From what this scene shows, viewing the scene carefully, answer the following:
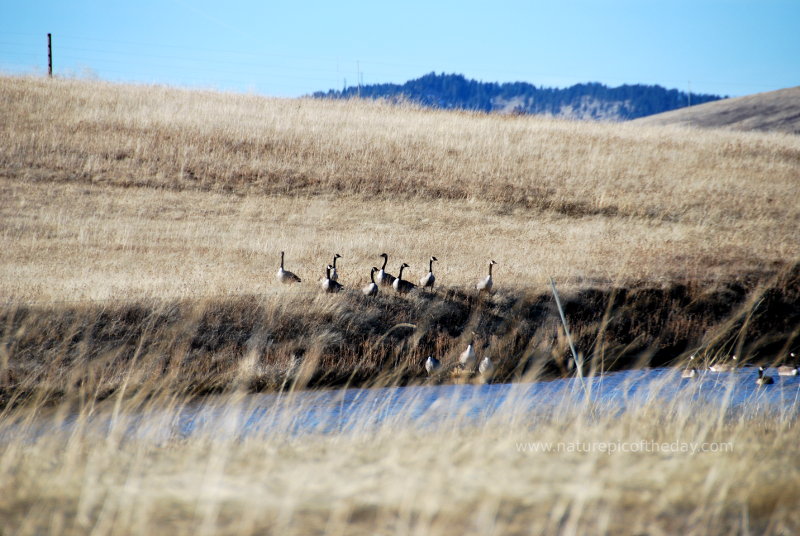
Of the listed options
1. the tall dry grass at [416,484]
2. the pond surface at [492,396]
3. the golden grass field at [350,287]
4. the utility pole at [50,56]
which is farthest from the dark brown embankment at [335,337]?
the utility pole at [50,56]

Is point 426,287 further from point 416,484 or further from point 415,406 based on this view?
point 416,484

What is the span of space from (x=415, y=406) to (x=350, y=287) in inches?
302

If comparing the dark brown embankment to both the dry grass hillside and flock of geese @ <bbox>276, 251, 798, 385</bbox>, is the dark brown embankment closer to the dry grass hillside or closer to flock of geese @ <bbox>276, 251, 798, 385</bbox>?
flock of geese @ <bbox>276, 251, 798, 385</bbox>

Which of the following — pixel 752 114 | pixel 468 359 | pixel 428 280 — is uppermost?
pixel 752 114

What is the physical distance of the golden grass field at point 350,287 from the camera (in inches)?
150

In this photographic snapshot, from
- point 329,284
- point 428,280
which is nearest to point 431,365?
point 428,280

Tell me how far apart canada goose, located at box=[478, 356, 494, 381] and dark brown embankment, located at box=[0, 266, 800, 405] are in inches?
20.4

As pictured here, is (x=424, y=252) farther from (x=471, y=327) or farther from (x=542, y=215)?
(x=542, y=215)

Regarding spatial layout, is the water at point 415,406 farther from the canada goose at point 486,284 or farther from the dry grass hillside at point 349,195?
the dry grass hillside at point 349,195

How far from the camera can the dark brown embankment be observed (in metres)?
11.8

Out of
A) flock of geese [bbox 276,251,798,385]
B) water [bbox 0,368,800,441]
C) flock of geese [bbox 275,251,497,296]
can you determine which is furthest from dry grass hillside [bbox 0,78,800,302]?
water [bbox 0,368,800,441]

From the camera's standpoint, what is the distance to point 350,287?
15.1 meters

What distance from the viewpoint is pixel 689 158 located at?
3494 cm

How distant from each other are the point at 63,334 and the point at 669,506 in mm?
11274
